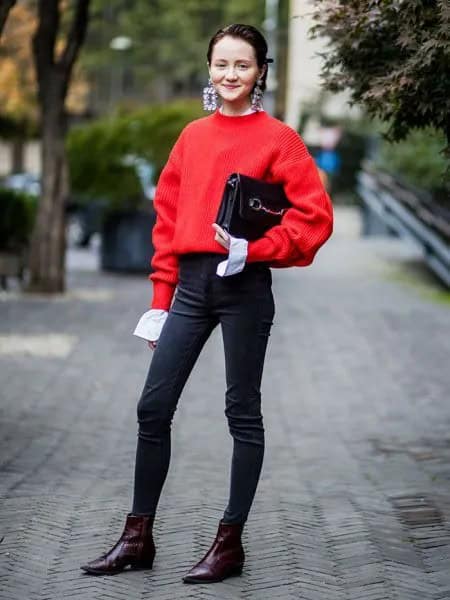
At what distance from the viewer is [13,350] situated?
41.0 feet

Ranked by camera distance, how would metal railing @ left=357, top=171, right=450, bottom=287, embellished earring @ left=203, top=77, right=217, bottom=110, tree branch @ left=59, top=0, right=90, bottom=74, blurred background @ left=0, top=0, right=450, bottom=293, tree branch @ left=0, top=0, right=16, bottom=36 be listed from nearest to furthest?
embellished earring @ left=203, top=77, right=217, bottom=110
blurred background @ left=0, top=0, right=450, bottom=293
tree branch @ left=0, top=0, right=16, bottom=36
tree branch @ left=59, top=0, right=90, bottom=74
metal railing @ left=357, top=171, right=450, bottom=287

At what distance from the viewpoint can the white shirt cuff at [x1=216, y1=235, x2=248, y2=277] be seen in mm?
4836

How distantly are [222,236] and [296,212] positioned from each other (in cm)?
28

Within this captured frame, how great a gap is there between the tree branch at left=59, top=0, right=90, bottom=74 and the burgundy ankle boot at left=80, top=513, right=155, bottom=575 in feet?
40.1

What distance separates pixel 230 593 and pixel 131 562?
0.40 m

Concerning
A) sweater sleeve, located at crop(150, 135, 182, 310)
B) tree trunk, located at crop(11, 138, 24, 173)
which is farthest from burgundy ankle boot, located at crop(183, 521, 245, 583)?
tree trunk, located at crop(11, 138, 24, 173)

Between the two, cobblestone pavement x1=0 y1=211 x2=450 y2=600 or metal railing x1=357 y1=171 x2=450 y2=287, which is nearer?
cobblestone pavement x1=0 y1=211 x2=450 y2=600

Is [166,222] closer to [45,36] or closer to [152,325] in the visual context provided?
[152,325]

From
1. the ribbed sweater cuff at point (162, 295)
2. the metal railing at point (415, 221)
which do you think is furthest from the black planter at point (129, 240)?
the ribbed sweater cuff at point (162, 295)

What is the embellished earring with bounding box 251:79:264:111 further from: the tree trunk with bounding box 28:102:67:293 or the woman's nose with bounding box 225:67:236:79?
the tree trunk with bounding box 28:102:67:293

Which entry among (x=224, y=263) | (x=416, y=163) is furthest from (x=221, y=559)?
(x=416, y=163)

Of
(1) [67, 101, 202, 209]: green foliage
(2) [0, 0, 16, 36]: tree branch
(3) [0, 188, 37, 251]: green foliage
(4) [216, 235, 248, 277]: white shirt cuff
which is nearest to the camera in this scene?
(4) [216, 235, 248, 277]: white shirt cuff

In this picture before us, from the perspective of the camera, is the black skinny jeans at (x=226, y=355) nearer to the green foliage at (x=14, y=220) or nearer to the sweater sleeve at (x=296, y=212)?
the sweater sleeve at (x=296, y=212)

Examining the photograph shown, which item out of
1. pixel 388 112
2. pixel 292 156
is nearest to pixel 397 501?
Result: pixel 388 112
